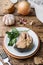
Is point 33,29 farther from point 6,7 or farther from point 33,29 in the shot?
point 6,7

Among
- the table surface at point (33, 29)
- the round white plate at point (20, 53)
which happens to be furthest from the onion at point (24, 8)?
the round white plate at point (20, 53)

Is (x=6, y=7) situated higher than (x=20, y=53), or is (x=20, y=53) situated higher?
(x=6, y=7)

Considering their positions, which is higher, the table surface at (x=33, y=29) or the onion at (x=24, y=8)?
the onion at (x=24, y=8)

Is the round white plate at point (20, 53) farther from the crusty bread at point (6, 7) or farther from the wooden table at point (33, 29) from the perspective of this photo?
the crusty bread at point (6, 7)

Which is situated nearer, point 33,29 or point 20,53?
point 20,53

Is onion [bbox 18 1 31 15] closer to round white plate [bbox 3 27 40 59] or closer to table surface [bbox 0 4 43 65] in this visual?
table surface [bbox 0 4 43 65]

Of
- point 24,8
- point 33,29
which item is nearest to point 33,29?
point 33,29

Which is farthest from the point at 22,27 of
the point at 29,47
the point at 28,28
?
the point at 29,47

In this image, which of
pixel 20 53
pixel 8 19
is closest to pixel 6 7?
pixel 8 19

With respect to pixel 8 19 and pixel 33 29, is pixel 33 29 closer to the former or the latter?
pixel 33 29

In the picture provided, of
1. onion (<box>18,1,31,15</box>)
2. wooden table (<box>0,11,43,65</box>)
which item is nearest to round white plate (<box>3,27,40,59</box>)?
wooden table (<box>0,11,43,65</box>)

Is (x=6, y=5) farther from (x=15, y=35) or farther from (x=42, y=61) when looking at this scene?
(x=42, y=61)
